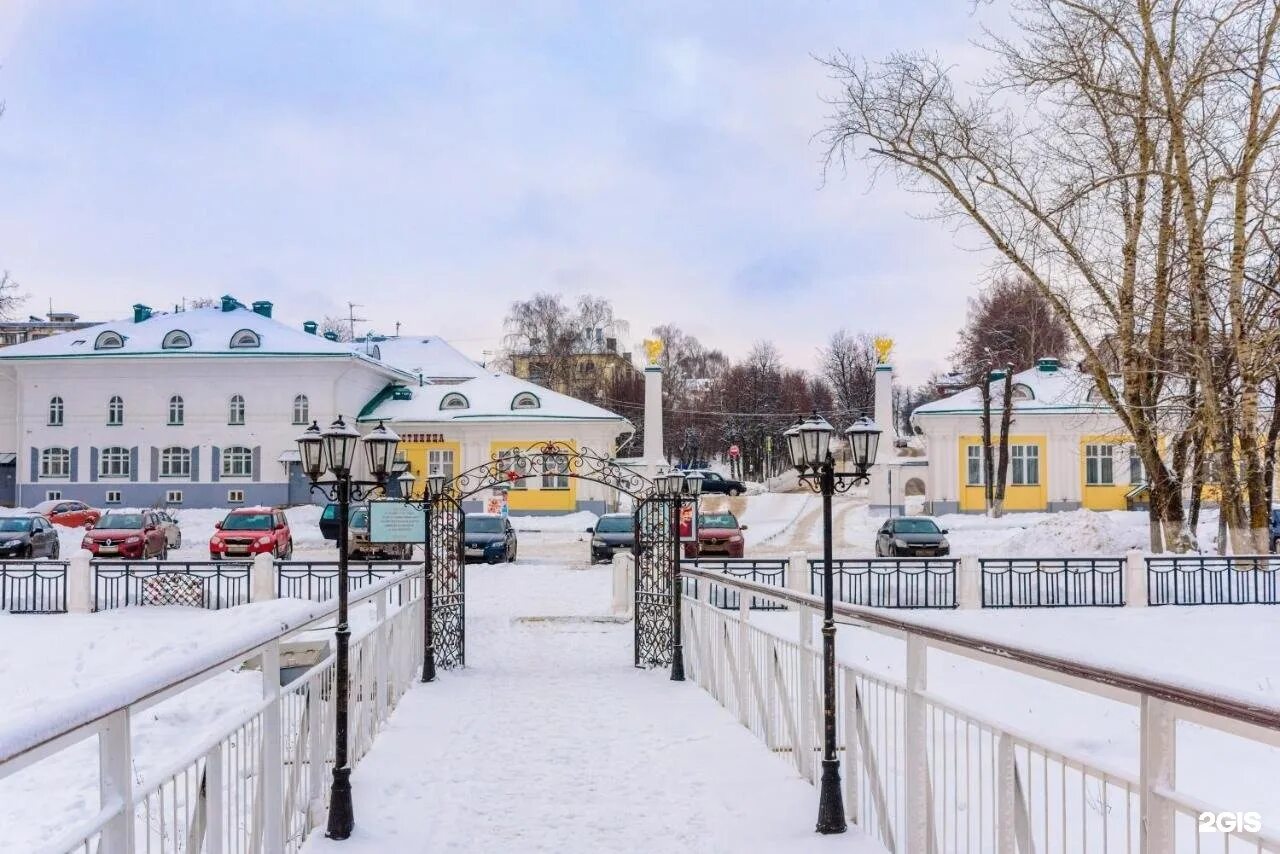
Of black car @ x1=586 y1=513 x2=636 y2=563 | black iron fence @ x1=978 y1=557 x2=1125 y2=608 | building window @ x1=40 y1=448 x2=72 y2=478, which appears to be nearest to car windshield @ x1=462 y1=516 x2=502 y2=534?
black car @ x1=586 y1=513 x2=636 y2=563

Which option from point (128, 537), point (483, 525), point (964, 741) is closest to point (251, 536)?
point (128, 537)

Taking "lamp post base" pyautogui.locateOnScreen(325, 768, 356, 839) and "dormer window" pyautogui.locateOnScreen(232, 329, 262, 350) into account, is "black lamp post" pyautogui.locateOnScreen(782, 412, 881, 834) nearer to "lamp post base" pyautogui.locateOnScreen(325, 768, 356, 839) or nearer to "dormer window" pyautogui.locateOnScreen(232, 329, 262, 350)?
"lamp post base" pyautogui.locateOnScreen(325, 768, 356, 839)

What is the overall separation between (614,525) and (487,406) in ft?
52.1

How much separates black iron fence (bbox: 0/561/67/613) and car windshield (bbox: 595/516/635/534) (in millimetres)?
12281

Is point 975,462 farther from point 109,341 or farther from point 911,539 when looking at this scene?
point 109,341

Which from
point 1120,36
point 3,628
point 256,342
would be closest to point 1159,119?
point 1120,36

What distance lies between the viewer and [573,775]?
6.89 metres

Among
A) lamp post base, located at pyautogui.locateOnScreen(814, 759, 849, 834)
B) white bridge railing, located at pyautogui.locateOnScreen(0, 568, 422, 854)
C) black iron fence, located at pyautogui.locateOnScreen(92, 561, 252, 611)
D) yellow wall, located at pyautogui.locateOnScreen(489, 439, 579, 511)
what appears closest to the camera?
white bridge railing, located at pyautogui.locateOnScreen(0, 568, 422, 854)

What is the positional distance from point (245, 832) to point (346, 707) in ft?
5.12

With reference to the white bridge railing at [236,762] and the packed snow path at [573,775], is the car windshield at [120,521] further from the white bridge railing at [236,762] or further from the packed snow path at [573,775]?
the white bridge railing at [236,762]

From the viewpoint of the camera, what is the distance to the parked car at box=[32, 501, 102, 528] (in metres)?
34.4

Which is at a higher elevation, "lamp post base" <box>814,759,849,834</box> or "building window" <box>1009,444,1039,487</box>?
"building window" <box>1009,444,1039,487</box>

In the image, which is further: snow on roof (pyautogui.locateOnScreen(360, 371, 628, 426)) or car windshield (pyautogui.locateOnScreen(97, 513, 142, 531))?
snow on roof (pyautogui.locateOnScreen(360, 371, 628, 426))

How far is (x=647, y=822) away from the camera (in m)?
5.90
